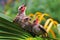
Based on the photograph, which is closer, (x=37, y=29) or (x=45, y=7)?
(x=37, y=29)

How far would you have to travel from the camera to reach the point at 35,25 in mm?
787

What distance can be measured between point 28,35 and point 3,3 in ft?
7.37

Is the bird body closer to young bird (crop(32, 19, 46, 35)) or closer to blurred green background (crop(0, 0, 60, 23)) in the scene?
young bird (crop(32, 19, 46, 35))

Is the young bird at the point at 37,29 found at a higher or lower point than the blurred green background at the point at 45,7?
lower

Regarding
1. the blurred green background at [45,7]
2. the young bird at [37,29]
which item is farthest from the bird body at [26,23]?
the blurred green background at [45,7]

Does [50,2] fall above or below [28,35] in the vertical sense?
above

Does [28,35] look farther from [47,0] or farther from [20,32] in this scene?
[47,0]

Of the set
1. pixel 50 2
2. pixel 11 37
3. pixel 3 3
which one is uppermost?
pixel 3 3

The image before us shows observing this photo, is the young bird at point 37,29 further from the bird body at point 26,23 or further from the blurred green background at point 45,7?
the blurred green background at point 45,7

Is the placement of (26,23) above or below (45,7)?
below

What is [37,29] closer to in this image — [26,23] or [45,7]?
[26,23]

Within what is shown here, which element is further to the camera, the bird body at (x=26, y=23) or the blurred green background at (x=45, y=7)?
the blurred green background at (x=45, y=7)

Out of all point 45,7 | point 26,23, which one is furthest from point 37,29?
point 45,7

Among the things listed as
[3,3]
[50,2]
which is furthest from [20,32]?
[3,3]
